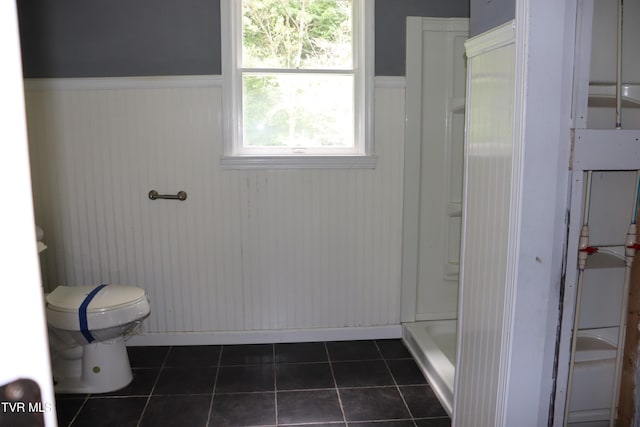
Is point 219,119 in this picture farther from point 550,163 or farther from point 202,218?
point 550,163

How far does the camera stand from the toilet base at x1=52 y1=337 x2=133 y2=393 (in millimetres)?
2330

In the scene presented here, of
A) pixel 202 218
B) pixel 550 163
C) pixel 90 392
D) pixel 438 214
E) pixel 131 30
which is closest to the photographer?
pixel 550 163

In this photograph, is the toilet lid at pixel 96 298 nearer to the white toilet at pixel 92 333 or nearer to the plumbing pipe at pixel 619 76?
the white toilet at pixel 92 333

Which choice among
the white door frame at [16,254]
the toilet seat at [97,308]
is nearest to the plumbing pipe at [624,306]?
the white door frame at [16,254]

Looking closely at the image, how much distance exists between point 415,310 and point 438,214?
0.62 meters

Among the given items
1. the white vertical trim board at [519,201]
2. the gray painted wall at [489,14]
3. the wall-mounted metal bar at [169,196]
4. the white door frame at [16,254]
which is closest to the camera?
the white door frame at [16,254]

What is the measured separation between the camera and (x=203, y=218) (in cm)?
274

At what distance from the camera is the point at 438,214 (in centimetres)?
292

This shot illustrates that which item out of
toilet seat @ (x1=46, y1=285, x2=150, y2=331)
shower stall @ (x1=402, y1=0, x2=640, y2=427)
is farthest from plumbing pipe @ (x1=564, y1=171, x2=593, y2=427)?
toilet seat @ (x1=46, y1=285, x2=150, y2=331)

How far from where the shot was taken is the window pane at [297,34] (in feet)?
8.80

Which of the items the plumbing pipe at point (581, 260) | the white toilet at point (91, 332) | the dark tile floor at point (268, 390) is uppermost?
the plumbing pipe at point (581, 260)

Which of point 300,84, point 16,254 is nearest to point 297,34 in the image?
point 300,84

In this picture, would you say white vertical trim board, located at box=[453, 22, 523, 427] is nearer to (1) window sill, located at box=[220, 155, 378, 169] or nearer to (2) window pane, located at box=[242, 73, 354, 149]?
(1) window sill, located at box=[220, 155, 378, 169]

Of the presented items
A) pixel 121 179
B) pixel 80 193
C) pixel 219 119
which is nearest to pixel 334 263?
pixel 219 119
